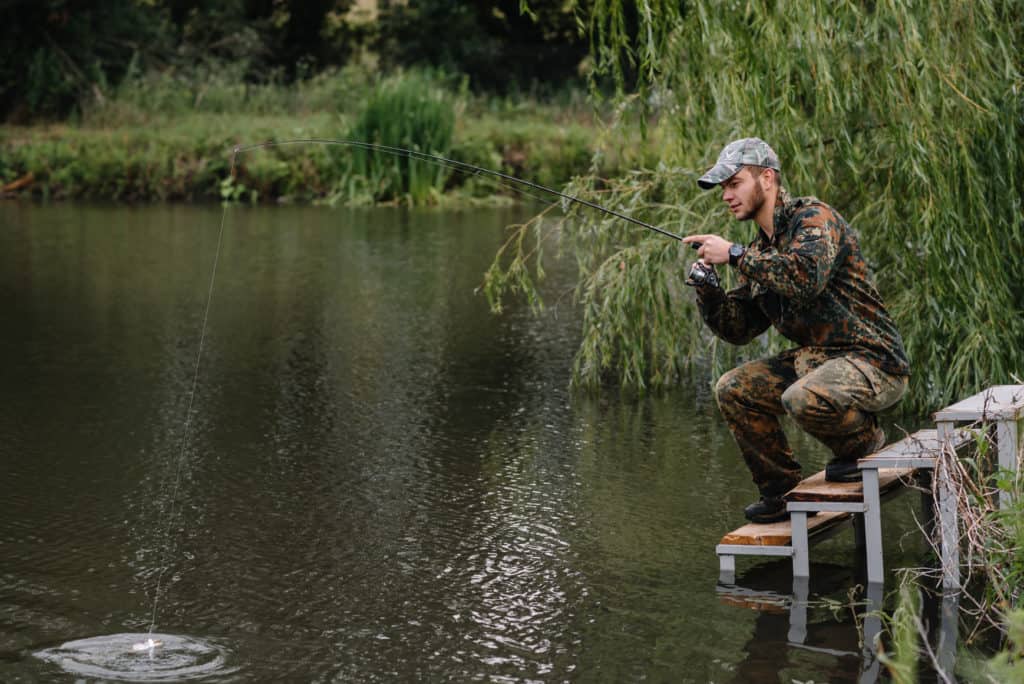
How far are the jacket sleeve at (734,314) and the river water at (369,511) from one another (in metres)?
0.86

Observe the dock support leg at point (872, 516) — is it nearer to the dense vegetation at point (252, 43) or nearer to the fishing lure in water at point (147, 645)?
the fishing lure in water at point (147, 645)

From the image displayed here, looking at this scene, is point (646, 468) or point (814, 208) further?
point (646, 468)

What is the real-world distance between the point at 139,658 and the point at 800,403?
7.89ft

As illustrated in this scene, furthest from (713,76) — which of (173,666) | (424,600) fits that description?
(173,666)

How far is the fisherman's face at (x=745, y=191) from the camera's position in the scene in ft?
19.3

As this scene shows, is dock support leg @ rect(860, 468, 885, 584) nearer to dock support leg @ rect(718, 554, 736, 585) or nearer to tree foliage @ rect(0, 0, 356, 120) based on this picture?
dock support leg @ rect(718, 554, 736, 585)

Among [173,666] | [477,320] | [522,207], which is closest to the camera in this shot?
[173,666]

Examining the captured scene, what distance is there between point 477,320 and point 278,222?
8.87m

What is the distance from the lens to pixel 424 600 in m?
5.71

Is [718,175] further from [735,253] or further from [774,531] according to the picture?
[774,531]

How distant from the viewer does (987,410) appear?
17.9ft

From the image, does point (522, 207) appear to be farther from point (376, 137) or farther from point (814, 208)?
point (814, 208)

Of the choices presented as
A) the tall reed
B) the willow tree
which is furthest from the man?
the tall reed

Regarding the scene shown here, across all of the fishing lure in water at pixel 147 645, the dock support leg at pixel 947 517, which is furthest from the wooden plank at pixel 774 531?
the fishing lure in water at pixel 147 645
